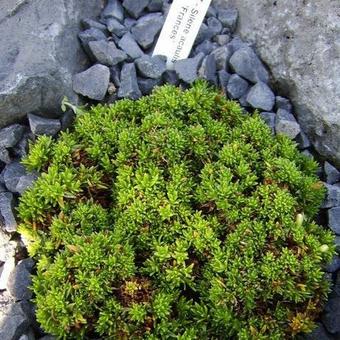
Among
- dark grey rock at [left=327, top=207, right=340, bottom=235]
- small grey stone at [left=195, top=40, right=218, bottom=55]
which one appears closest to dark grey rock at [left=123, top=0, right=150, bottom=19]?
small grey stone at [left=195, top=40, right=218, bottom=55]

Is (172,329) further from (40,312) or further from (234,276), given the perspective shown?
(40,312)

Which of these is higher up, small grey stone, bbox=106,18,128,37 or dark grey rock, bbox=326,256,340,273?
small grey stone, bbox=106,18,128,37

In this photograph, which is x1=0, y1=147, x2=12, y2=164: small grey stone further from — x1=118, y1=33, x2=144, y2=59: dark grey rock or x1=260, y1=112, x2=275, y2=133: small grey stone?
x1=260, y1=112, x2=275, y2=133: small grey stone

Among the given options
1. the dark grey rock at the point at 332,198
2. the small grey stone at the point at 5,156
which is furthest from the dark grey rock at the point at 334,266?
the small grey stone at the point at 5,156

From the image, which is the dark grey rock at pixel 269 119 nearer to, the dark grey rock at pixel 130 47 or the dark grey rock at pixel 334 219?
the dark grey rock at pixel 334 219

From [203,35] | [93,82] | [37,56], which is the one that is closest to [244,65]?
[203,35]

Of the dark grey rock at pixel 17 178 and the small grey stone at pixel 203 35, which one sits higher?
the small grey stone at pixel 203 35
